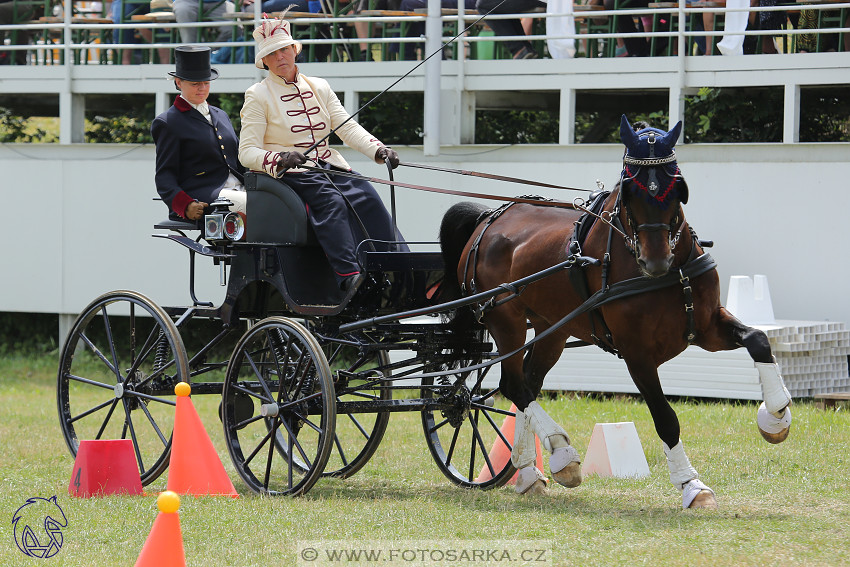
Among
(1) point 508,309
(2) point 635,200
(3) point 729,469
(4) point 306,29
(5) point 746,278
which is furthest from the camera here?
(4) point 306,29

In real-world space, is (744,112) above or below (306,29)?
below

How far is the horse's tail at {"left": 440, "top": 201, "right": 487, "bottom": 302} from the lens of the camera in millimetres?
7910

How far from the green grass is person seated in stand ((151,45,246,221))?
1.86 m

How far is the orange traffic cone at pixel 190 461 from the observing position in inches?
283

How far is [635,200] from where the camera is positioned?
6258 mm

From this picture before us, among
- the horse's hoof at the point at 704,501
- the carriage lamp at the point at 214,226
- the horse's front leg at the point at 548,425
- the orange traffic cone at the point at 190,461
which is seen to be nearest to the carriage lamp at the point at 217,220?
the carriage lamp at the point at 214,226

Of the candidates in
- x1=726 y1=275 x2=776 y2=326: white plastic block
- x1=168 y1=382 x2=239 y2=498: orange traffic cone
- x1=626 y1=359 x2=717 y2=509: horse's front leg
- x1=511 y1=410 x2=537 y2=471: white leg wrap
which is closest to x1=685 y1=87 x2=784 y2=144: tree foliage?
x1=726 y1=275 x2=776 y2=326: white plastic block

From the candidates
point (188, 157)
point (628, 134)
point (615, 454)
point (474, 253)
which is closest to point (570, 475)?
point (615, 454)

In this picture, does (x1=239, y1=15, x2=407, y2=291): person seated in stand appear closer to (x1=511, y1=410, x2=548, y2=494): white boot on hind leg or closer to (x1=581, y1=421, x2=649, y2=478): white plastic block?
(x1=511, y1=410, x2=548, y2=494): white boot on hind leg

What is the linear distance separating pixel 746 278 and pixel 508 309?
436 cm

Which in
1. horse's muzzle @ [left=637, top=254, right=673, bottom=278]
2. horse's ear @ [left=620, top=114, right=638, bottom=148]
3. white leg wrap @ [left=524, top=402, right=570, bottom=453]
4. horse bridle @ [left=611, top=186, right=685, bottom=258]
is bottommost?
white leg wrap @ [left=524, top=402, right=570, bottom=453]

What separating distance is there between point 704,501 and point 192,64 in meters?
4.32

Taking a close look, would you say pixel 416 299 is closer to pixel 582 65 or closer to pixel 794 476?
pixel 794 476

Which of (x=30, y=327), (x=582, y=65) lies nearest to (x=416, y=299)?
(x=582, y=65)
